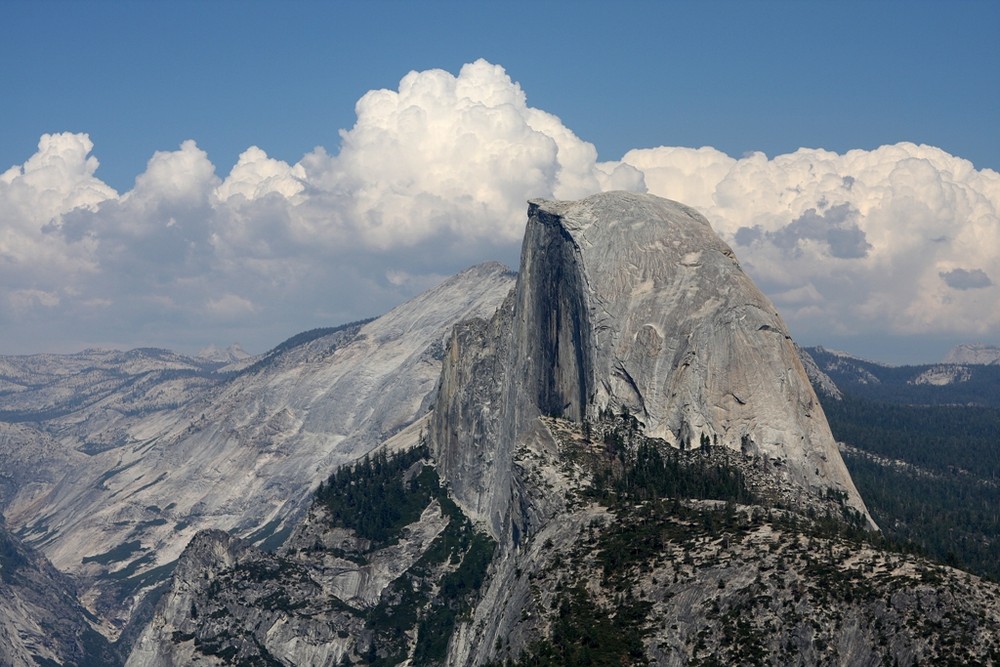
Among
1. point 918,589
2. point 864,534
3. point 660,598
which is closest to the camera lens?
point 918,589

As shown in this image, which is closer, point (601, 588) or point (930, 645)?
point (930, 645)

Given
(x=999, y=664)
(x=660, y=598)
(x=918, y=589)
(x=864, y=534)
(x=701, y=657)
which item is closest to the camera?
(x=999, y=664)

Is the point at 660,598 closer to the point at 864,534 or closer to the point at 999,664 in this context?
the point at 864,534

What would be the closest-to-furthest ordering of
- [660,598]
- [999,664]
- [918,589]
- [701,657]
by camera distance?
1. [999,664]
2. [918,589]
3. [701,657]
4. [660,598]

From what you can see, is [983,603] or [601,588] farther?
[601,588]

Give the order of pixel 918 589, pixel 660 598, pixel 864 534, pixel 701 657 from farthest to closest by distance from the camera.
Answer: pixel 864 534 → pixel 660 598 → pixel 701 657 → pixel 918 589

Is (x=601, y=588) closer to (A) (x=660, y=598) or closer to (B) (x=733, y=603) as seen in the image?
(A) (x=660, y=598)

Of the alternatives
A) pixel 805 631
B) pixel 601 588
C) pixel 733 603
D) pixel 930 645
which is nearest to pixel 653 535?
pixel 601 588

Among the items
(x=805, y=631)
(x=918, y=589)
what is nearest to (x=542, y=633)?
(x=805, y=631)

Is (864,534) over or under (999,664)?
over
